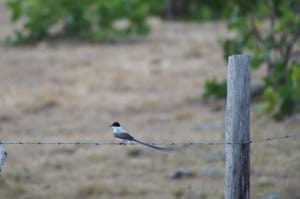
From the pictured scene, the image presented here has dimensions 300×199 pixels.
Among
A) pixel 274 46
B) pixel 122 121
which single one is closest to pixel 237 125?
pixel 274 46

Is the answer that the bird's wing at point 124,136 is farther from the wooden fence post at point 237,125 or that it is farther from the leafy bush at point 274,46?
the leafy bush at point 274,46

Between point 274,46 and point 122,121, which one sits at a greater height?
point 274,46

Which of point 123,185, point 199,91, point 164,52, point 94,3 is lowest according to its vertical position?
point 123,185

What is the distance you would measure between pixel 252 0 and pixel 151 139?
8.37ft

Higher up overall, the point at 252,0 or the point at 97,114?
the point at 252,0

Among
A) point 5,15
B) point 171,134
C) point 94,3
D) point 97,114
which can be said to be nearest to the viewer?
point 171,134

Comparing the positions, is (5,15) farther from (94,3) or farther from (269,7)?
(269,7)

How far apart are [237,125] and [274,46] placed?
714 centimetres

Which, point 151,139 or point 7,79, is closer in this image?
point 151,139

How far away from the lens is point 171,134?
12.5 m

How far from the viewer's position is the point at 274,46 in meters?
13.0

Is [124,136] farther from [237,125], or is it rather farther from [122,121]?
[122,121]

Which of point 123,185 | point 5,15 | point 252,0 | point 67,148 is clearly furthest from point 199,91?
point 5,15

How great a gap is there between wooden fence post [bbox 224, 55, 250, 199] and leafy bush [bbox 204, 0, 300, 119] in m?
5.27
